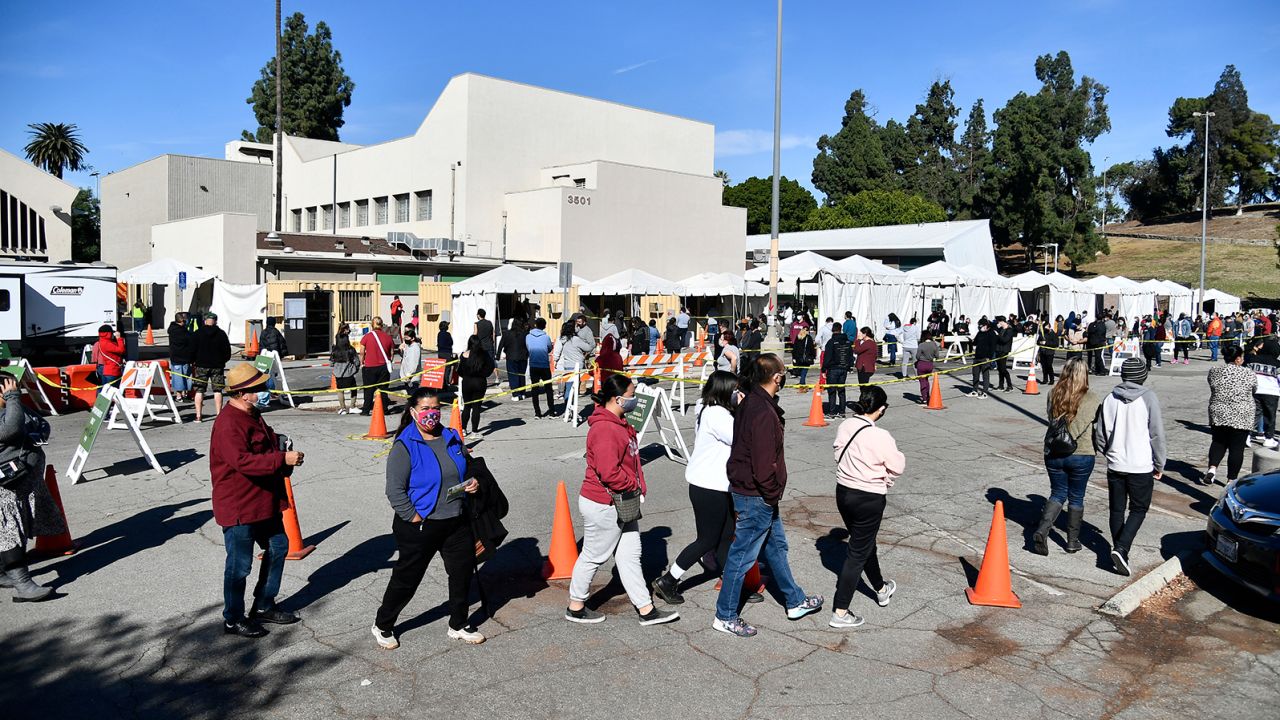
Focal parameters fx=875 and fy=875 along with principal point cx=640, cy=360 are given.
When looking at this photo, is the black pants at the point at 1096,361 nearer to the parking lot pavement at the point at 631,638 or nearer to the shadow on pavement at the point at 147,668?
the parking lot pavement at the point at 631,638

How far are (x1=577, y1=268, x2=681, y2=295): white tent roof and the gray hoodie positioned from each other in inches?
872

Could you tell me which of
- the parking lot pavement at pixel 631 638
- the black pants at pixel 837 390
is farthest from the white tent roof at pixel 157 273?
the black pants at pixel 837 390

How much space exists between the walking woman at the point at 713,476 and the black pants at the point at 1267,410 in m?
9.67

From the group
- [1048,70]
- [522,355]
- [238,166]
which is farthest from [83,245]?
[1048,70]

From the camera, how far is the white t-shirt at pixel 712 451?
20.3ft

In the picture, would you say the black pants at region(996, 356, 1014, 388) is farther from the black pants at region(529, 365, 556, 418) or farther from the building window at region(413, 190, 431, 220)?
the building window at region(413, 190, 431, 220)

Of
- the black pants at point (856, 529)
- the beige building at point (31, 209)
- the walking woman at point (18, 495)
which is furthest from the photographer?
the beige building at point (31, 209)

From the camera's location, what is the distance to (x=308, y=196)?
50.6 metres

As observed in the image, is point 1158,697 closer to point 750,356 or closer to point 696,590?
point 696,590

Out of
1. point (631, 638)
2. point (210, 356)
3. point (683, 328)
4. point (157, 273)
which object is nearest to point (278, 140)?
point (157, 273)

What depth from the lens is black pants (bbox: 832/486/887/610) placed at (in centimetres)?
602

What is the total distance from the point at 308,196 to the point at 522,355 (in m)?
39.3

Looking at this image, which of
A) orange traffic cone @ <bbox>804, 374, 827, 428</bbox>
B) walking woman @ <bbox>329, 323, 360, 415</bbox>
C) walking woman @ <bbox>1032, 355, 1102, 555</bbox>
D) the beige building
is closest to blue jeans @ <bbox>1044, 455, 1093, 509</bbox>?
walking woman @ <bbox>1032, 355, 1102, 555</bbox>

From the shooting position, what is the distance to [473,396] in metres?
14.0
